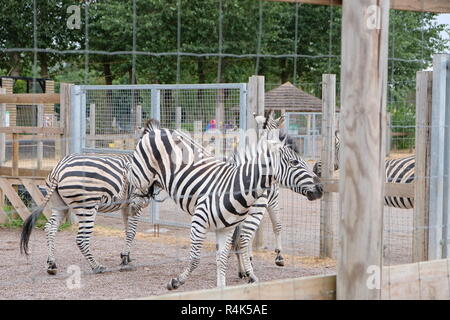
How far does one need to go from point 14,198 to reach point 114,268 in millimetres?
3597

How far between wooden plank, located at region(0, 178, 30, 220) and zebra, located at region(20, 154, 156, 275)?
3002mm

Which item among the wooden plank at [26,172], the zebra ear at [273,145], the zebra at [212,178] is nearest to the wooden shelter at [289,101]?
the wooden plank at [26,172]

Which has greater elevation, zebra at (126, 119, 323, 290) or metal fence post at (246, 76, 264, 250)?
metal fence post at (246, 76, 264, 250)

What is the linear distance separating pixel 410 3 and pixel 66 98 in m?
6.58

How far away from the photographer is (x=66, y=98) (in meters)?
10.1

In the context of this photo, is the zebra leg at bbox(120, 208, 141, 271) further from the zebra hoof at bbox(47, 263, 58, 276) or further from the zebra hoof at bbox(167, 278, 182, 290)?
the zebra hoof at bbox(167, 278, 182, 290)

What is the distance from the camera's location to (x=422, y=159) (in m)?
6.18

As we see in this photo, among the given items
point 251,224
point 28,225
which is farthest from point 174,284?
point 28,225

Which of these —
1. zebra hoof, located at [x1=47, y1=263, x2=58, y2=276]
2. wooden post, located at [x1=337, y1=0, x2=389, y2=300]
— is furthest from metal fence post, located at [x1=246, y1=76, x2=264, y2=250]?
wooden post, located at [x1=337, y1=0, x2=389, y2=300]

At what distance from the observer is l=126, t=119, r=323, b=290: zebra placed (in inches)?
229

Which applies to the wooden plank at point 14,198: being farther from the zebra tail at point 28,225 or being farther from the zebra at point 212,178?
the zebra at point 212,178

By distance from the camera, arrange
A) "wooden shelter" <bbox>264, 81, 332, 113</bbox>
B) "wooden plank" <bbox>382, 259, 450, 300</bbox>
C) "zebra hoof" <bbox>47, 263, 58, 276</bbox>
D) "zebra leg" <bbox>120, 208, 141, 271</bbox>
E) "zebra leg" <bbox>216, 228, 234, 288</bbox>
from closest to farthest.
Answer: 1. "wooden plank" <bbox>382, 259, 450, 300</bbox>
2. "zebra leg" <bbox>216, 228, 234, 288</bbox>
3. "zebra hoof" <bbox>47, 263, 58, 276</bbox>
4. "zebra leg" <bbox>120, 208, 141, 271</bbox>
5. "wooden shelter" <bbox>264, 81, 332, 113</bbox>
